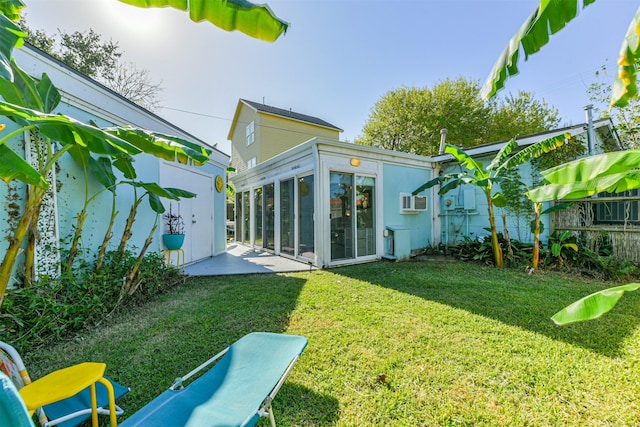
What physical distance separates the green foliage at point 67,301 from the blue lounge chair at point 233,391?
7.45 feet

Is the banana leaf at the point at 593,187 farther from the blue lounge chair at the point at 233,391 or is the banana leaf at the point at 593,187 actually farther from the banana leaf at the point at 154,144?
the banana leaf at the point at 154,144

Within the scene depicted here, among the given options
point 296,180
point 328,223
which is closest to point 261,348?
point 328,223

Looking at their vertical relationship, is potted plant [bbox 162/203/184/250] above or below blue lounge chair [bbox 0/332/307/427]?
above

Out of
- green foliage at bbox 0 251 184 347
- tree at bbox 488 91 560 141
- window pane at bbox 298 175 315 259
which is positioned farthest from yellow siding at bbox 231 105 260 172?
tree at bbox 488 91 560 141

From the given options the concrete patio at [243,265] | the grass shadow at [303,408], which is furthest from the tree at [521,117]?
the grass shadow at [303,408]

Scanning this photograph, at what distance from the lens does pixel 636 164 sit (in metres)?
1.48

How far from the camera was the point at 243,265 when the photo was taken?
6879 millimetres

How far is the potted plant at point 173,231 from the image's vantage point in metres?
5.55

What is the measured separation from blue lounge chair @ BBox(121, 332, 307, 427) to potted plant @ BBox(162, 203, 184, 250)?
4.26m

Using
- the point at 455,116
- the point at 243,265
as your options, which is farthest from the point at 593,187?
the point at 455,116

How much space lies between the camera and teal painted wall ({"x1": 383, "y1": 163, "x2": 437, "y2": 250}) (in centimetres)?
763

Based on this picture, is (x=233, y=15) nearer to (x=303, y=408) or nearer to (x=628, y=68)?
(x=628, y=68)

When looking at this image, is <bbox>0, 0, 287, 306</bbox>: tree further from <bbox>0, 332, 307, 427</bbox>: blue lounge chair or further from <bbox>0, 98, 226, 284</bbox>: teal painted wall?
<bbox>0, 332, 307, 427</bbox>: blue lounge chair

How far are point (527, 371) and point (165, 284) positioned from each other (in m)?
5.37
